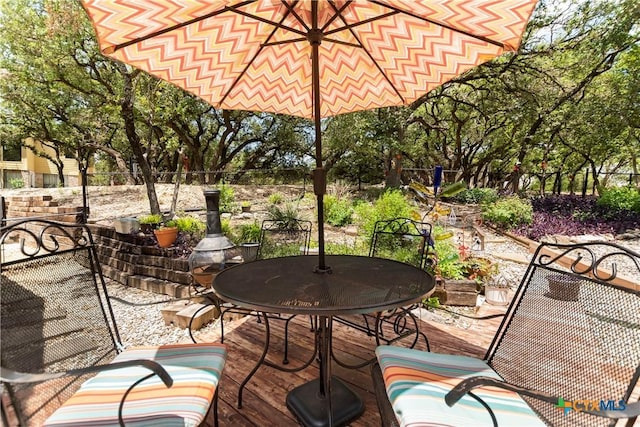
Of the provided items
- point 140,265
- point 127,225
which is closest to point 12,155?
point 127,225

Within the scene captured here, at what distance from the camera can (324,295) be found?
4.86 ft

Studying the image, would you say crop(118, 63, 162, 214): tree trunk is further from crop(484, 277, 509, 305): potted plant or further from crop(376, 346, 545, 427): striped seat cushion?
crop(376, 346, 545, 427): striped seat cushion

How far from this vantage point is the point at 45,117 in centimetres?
1160

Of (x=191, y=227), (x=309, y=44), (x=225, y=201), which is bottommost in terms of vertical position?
(x=191, y=227)

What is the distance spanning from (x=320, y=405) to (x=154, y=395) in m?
0.83

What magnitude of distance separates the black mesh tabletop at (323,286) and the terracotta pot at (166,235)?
3.31 meters

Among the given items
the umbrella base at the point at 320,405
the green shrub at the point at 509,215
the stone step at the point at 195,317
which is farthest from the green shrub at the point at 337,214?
the umbrella base at the point at 320,405

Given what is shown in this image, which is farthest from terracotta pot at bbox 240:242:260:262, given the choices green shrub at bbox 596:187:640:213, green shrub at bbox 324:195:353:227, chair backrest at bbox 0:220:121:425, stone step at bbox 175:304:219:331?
green shrub at bbox 596:187:640:213

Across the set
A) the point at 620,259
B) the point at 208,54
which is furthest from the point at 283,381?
the point at 620,259

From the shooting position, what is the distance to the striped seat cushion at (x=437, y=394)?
108 centimetres

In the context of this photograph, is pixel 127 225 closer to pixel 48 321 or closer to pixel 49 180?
pixel 48 321

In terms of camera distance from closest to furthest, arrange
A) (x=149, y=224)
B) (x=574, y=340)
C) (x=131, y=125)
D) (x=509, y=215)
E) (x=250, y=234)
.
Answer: (x=574, y=340), (x=149, y=224), (x=250, y=234), (x=131, y=125), (x=509, y=215)

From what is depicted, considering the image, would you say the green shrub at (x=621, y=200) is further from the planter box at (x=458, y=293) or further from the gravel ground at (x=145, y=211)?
the planter box at (x=458, y=293)

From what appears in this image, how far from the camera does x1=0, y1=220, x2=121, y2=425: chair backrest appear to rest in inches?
45.3
